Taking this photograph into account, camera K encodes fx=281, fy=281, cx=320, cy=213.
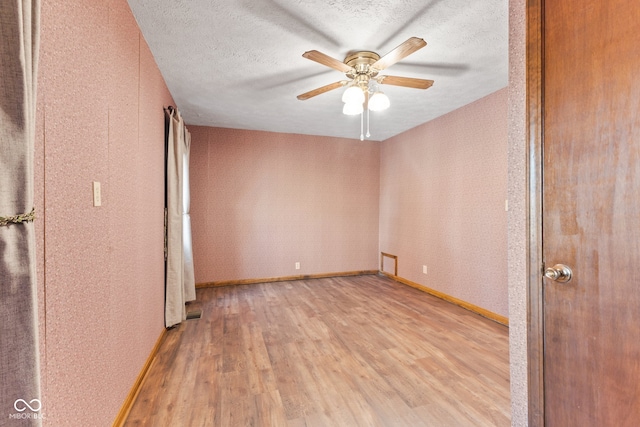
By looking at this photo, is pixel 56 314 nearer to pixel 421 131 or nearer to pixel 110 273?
pixel 110 273

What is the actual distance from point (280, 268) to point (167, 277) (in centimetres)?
210

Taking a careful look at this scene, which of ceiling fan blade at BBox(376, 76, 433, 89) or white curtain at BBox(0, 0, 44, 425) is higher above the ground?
ceiling fan blade at BBox(376, 76, 433, 89)

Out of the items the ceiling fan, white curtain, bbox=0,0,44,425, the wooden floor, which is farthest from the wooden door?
white curtain, bbox=0,0,44,425

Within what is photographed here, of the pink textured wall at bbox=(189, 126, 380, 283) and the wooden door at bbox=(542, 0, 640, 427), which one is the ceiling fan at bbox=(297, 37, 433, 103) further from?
the pink textured wall at bbox=(189, 126, 380, 283)

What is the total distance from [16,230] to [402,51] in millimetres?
1996

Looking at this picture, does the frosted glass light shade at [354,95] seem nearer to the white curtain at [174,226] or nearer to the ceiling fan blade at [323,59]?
the ceiling fan blade at [323,59]

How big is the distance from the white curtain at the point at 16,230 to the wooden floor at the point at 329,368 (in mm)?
1254

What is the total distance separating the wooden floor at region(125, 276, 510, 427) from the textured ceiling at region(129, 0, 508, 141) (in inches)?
95.9

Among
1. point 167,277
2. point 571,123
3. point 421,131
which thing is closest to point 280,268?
A: point 167,277

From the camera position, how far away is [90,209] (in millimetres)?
1242

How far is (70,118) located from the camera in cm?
109

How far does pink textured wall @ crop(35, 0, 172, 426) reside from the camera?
96 cm

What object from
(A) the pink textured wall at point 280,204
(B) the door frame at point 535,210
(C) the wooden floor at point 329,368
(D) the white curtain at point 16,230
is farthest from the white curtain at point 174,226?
(B) the door frame at point 535,210

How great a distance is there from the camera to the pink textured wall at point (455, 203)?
3.02 meters
